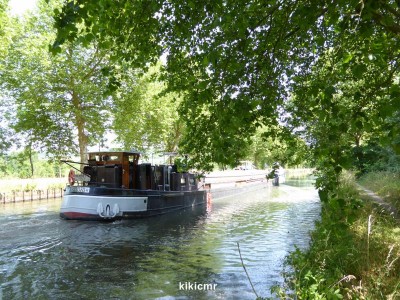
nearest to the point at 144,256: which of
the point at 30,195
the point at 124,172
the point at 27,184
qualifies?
the point at 124,172

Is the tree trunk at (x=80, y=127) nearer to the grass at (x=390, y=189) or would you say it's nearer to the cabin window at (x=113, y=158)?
the cabin window at (x=113, y=158)

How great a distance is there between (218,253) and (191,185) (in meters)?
14.3

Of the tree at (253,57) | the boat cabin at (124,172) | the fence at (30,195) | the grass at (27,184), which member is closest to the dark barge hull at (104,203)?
the boat cabin at (124,172)

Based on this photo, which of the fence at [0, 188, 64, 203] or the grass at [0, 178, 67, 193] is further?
the grass at [0, 178, 67, 193]

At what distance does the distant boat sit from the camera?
17422 millimetres

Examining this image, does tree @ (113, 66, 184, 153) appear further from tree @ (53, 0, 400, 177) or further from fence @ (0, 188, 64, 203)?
tree @ (53, 0, 400, 177)

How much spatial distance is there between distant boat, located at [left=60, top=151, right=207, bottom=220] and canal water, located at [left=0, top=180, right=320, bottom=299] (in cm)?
62

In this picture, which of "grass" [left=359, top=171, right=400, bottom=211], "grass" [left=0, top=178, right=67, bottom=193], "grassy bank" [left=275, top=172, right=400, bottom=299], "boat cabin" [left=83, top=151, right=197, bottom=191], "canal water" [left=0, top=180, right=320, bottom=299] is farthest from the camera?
"grass" [left=0, top=178, right=67, bottom=193]

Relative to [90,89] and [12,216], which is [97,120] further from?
[12,216]

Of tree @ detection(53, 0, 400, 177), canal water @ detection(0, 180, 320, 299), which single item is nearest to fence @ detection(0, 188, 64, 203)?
canal water @ detection(0, 180, 320, 299)

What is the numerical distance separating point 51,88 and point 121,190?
12737mm

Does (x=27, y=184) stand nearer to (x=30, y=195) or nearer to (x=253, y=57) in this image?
(x=30, y=195)

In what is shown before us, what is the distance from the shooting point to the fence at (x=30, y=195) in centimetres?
2458

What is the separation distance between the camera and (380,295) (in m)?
4.82
